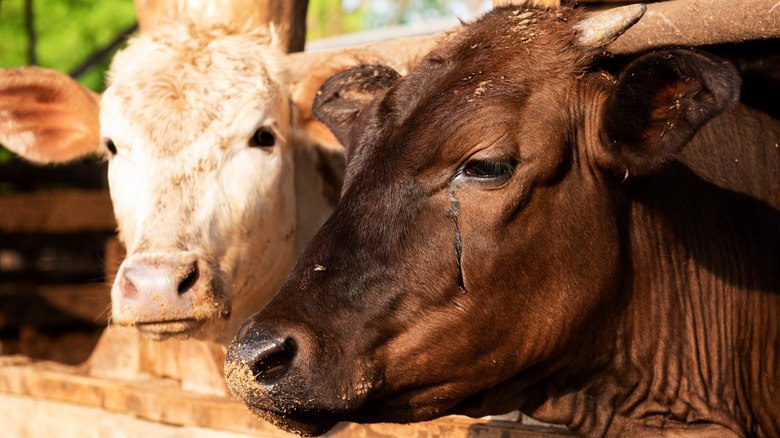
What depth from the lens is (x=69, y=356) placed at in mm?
9812

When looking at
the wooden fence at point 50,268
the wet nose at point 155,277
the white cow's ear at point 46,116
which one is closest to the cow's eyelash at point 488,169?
the wet nose at point 155,277

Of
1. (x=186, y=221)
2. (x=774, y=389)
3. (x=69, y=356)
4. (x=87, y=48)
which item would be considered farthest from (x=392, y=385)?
(x=87, y=48)

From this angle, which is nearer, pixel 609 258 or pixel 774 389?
pixel 609 258

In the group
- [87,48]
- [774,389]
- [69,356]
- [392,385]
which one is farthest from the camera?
[87,48]

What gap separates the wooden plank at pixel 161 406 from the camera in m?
3.42

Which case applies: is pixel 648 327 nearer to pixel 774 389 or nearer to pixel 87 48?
pixel 774 389

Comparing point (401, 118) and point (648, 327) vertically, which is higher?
point (401, 118)

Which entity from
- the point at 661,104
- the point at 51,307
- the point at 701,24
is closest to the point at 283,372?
the point at 661,104

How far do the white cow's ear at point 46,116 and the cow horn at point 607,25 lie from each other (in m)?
2.68

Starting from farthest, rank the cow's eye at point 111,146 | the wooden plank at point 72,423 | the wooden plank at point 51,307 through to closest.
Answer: the wooden plank at point 51,307 < the wooden plank at point 72,423 < the cow's eye at point 111,146

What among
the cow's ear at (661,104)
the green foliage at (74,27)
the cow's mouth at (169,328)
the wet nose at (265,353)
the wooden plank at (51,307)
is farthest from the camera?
the green foliage at (74,27)

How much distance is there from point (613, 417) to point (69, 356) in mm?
7887

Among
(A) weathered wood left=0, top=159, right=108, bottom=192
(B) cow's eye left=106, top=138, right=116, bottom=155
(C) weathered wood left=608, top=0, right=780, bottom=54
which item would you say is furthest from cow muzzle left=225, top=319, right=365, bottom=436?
(A) weathered wood left=0, top=159, right=108, bottom=192

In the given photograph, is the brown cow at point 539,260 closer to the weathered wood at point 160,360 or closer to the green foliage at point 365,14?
the weathered wood at point 160,360
